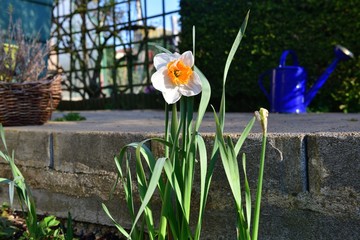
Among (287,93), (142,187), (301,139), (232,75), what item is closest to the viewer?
(142,187)

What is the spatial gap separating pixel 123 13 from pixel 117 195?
499 cm

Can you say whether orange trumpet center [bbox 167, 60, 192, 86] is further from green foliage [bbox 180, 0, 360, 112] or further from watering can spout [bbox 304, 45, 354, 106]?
green foliage [bbox 180, 0, 360, 112]

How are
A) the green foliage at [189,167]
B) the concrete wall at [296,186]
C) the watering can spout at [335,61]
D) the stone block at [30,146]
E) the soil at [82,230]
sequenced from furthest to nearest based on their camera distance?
the watering can spout at [335,61]
the stone block at [30,146]
the soil at [82,230]
the concrete wall at [296,186]
the green foliage at [189,167]

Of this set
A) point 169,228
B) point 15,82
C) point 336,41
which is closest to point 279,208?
point 169,228

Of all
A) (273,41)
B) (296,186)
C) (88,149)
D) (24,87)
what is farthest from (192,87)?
(273,41)

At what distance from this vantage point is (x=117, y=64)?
6156 millimetres

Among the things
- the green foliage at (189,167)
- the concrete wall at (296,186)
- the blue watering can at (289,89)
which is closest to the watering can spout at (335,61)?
the blue watering can at (289,89)

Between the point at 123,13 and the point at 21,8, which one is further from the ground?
the point at 123,13

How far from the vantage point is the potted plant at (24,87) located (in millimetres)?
2172

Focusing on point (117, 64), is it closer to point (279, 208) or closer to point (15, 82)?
point (15, 82)

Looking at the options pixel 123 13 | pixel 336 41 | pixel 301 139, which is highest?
pixel 123 13

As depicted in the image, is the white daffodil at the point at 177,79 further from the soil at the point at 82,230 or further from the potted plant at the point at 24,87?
the potted plant at the point at 24,87

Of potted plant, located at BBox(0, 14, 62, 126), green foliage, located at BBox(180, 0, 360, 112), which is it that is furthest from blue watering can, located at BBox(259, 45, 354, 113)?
potted plant, located at BBox(0, 14, 62, 126)

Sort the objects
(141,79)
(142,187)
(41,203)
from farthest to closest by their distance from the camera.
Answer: (141,79) < (41,203) < (142,187)
